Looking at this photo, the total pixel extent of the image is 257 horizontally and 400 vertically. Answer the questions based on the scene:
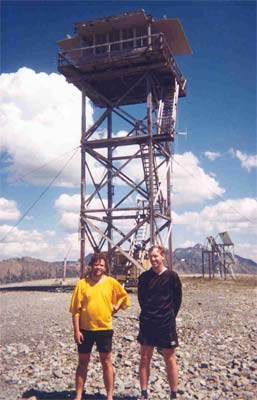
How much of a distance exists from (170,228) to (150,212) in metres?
3.04

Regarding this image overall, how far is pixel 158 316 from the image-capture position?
4.95 m

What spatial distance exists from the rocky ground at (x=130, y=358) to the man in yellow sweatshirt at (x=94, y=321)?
57cm

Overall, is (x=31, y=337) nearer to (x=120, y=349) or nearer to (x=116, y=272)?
(x=120, y=349)

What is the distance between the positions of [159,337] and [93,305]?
97 cm

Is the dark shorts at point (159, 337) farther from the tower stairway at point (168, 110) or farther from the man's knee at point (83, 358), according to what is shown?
the tower stairway at point (168, 110)

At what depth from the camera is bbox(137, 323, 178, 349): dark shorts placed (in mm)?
4855

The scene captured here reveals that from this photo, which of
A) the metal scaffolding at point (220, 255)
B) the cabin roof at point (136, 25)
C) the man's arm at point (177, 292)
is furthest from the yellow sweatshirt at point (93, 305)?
the metal scaffolding at point (220, 255)

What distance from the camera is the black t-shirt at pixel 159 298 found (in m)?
4.95

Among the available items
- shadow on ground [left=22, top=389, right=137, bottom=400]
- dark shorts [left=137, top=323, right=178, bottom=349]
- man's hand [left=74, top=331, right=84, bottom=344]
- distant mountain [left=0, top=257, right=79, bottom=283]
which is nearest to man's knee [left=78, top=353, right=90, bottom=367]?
man's hand [left=74, top=331, right=84, bottom=344]

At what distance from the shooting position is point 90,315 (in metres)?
4.87

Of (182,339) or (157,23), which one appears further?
(157,23)

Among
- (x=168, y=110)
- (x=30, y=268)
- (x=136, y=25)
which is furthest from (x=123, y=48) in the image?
(x=30, y=268)

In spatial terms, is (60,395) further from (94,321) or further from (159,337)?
(159,337)

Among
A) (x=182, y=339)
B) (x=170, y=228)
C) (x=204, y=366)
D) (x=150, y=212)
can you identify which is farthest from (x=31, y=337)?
(x=170, y=228)
